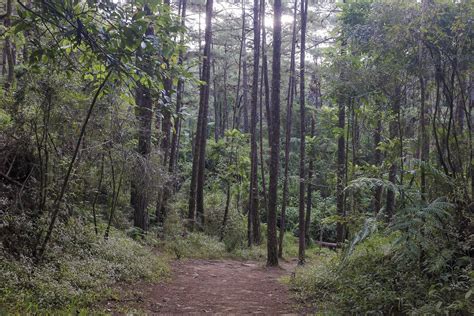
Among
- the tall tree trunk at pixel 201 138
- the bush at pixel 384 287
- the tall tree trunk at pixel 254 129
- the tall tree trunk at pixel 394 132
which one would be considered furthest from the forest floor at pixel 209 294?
the tall tree trunk at pixel 201 138

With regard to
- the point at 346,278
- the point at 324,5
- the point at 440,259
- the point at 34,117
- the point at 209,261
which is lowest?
the point at 209,261

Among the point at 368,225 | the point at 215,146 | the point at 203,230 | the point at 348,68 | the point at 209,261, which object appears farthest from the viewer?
the point at 215,146

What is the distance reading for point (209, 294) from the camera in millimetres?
8531

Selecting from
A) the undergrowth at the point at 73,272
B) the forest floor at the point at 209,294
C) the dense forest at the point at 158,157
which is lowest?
the forest floor at the point at 209,294

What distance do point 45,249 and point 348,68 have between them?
7.90 meters

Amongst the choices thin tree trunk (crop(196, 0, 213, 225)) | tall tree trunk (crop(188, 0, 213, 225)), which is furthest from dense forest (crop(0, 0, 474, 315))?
thin tree trunk (crop(196, 0, 213, 225))

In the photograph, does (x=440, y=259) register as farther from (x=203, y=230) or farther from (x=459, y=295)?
(x=203, y=230)

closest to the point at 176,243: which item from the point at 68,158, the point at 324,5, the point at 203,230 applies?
the point at 203,230

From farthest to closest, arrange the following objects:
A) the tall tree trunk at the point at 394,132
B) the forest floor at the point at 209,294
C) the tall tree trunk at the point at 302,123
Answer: the tall tree trunk at the point at 302,123 < the tall tree trunk at the point at 394,132 < the forest floor at the point at 209,294

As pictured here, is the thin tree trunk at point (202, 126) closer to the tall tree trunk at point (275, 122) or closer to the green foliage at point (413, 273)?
the tall tree trunk at point (275, 122)

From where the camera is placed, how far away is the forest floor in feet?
22.8

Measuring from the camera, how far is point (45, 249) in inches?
290

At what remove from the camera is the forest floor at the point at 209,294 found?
6.96 meters

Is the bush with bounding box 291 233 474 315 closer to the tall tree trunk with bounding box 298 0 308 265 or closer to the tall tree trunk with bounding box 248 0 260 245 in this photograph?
the tall tree trunk with bounding box 298 0 308 265
